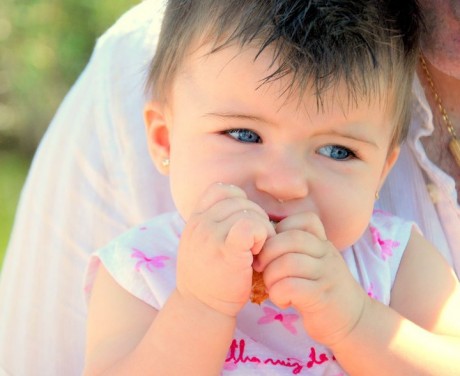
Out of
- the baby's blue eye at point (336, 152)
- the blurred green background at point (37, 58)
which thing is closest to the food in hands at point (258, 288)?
the baby's blue eye at point (336, 152)

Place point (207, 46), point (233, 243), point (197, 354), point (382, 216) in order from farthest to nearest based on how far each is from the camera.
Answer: point (382, 216) → point (207, 46) → point (197, 354) → point (233, 243)

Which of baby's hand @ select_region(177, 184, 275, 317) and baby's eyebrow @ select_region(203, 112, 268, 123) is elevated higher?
baby's eyebrow @ select_region(203, 112, 268, 123)

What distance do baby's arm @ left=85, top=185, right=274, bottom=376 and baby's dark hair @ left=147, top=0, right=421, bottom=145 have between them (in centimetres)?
27

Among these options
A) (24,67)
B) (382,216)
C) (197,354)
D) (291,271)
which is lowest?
(197,354)

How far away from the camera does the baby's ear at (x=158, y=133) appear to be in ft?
6.64

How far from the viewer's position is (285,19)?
5.68 feet

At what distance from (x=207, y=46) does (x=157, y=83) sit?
24 cm

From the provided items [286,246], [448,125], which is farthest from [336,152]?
[448,125]

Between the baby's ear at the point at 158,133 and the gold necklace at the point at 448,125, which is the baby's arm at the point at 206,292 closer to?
the baby's ear at the point at 158,133

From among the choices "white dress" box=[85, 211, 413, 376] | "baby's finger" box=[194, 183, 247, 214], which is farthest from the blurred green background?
"baby's finger" box=[194, 183, 247, 214]

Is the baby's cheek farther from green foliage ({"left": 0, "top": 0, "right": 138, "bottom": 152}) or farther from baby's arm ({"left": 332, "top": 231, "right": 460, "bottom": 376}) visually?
green foliage ({"left": 0, "top": 0, "right": 138, "bottom": 152})

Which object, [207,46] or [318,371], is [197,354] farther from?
[207,46]

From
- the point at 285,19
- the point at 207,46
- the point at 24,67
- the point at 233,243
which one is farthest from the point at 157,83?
the point at 24,67

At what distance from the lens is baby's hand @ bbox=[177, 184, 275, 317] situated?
5.22 ft
